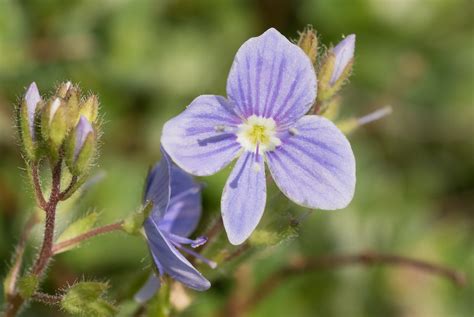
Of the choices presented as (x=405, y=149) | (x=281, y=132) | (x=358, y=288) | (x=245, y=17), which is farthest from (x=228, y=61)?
(x=281, y=132)

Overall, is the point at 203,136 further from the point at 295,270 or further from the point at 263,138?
the point at 295,270

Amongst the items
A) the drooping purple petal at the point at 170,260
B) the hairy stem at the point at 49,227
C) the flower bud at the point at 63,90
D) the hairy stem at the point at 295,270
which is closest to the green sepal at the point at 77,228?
the hairy stem at the point at 49,227

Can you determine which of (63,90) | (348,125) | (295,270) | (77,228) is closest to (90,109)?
(63,90)

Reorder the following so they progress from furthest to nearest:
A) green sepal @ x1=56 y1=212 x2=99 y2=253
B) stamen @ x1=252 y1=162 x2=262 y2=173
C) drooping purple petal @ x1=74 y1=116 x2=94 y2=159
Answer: green sepal @ x1=56 y1=212 x2=99 y2=253
stamen @ x1=252 y1=162 x2=262 y2=173
drooping purple petal @ x1=74 y1=116 x2=94 y2=159

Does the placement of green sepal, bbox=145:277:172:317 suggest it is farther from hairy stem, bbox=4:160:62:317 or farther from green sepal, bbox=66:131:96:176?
green sepal, bbox=66:131:96:176

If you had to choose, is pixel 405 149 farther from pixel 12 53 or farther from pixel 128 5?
pixel 12 53


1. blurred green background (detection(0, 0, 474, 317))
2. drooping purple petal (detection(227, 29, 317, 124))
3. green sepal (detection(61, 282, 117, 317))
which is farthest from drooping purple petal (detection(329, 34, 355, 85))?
blurred green background (detection(0, 0, 474, 317))
